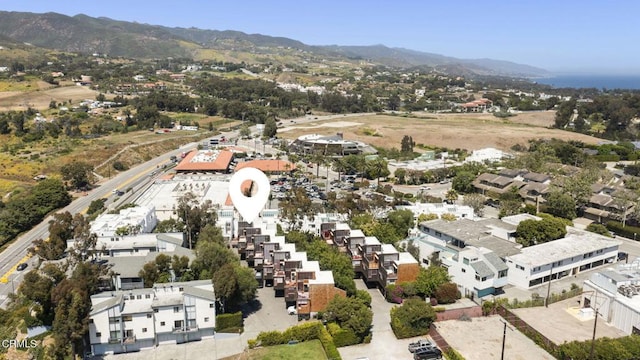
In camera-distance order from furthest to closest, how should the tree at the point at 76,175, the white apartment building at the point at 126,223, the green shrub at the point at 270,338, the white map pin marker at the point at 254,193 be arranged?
1. the tree at the point at 76,175
2. the white apartment building at the point at 126,223
3. the white map pin marker at the point at 254,193
4. the green shrub at the point at 270,338

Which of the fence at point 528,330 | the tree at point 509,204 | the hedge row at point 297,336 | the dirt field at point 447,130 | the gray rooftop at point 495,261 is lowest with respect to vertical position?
the hedge row at point 297,336

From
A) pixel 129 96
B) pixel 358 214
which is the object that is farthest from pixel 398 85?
pixel 358 214

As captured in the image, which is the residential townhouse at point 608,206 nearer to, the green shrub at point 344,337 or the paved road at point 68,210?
the green shrub at point 344,337

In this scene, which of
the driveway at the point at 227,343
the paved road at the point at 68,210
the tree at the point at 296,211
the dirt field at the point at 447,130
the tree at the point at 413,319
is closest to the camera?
the driveway at the point at 227,343

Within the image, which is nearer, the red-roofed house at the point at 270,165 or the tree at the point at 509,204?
the tree at the point at 509,204

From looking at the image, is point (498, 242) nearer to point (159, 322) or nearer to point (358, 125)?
point (159, 322)

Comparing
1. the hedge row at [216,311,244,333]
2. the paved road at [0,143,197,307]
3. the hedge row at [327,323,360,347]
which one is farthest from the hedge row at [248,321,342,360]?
the paved road at [0,143,197,307]

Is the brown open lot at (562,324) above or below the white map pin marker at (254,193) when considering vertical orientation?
below

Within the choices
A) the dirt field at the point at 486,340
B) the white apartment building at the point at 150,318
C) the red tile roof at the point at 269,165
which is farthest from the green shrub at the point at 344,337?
the red tile roof at the point at 269,165
